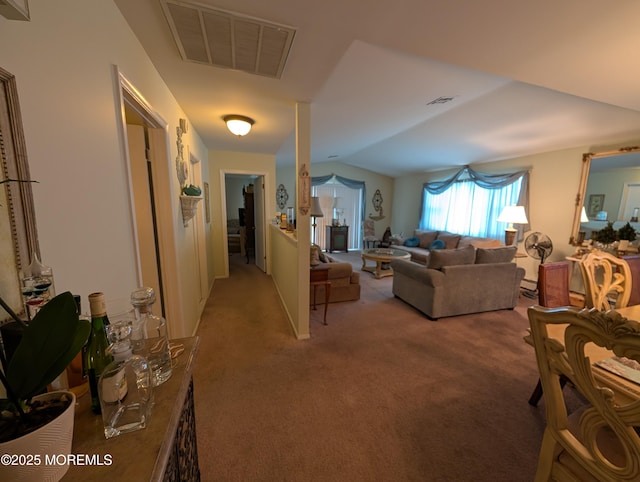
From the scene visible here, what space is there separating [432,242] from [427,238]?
26 cm

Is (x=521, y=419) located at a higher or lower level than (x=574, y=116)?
lower

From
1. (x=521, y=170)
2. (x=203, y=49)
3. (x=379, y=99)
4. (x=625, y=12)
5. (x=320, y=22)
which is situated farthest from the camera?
(x=521, y=170)

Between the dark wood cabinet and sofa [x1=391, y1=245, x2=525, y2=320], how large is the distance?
12.8 ft

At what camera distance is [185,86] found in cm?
200

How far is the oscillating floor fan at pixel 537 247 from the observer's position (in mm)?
3863

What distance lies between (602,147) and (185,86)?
5224 mm

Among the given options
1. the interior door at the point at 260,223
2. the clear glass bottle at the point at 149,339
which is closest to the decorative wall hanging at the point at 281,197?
the interior door at the point at 260,223

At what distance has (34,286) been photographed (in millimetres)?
583

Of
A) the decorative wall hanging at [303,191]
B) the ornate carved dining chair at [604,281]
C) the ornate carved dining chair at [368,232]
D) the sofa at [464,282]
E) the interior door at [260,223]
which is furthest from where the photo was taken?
the ornate carved dining chair at [368,232]

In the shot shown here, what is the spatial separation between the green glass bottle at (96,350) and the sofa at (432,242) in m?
4.49

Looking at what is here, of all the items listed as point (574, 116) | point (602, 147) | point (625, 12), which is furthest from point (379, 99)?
point (602, 147)

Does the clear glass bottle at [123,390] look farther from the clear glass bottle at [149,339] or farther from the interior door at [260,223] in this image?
the interior door at [260,223]

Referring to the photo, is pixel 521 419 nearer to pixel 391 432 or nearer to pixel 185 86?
pixel 391 432

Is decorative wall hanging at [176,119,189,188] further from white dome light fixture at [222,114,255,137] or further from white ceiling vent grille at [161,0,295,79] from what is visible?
white ceiling vent grille at [161,0,295,79]
